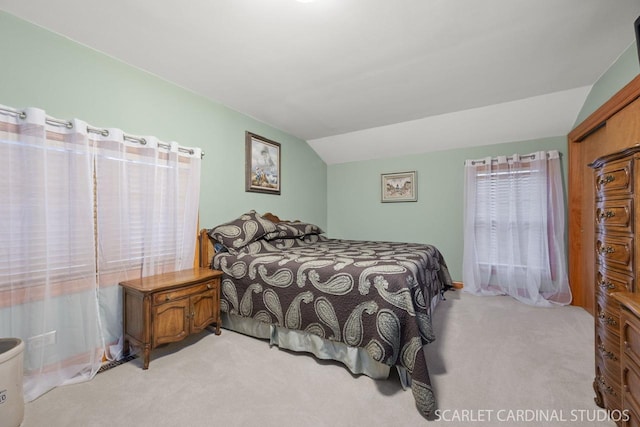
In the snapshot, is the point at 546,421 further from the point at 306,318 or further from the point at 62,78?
the point at 62,78

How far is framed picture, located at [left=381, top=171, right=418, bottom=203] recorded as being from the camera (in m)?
4.25

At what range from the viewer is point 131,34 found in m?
1.86

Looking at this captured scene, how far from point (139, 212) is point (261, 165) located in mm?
1638

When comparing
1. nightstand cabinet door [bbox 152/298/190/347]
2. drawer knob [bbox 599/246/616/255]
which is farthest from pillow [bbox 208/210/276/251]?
drawer knob [bbox 599/246/616/255]

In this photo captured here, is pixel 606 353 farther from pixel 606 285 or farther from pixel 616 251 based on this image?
pixel 616 251

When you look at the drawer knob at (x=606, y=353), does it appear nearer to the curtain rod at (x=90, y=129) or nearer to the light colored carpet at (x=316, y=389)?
the light colored carpet at (x=316, y=389)

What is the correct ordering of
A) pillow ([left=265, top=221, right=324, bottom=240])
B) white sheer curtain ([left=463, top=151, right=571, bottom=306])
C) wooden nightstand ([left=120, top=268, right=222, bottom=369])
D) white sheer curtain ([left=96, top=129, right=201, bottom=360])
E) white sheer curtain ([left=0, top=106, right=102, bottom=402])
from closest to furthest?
white sheer curtain ([left=0, top=106, right=102, bottom=402]), wooden nightstand ([left=120, top=268, right=222, bottom=369]), white sheer curtain ([left=96, top=129, right=201, bottom=360]), pillow ([left=265, top=221, right=324, bottom=240]), white sheer curtain ([left=463, top=151, right=571, bottom=306])

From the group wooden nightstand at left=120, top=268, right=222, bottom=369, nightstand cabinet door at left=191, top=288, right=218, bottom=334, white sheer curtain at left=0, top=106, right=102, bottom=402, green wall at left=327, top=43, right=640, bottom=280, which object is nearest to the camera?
white sheer curtain at left=0, top=106, right=102, bottom=402

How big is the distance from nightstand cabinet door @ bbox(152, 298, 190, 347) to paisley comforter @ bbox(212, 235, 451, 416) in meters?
0.41

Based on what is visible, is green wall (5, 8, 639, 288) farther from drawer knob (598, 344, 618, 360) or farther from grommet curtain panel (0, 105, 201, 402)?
drawer knob (598, 344, 618, 360)

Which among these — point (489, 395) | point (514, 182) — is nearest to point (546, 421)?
point (489, 395)

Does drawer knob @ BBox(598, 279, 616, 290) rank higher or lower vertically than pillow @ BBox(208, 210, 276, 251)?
lower

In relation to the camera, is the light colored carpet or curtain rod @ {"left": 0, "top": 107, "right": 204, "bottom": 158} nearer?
the light colored carpet

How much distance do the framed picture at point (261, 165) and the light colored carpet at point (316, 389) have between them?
1.88 meters
